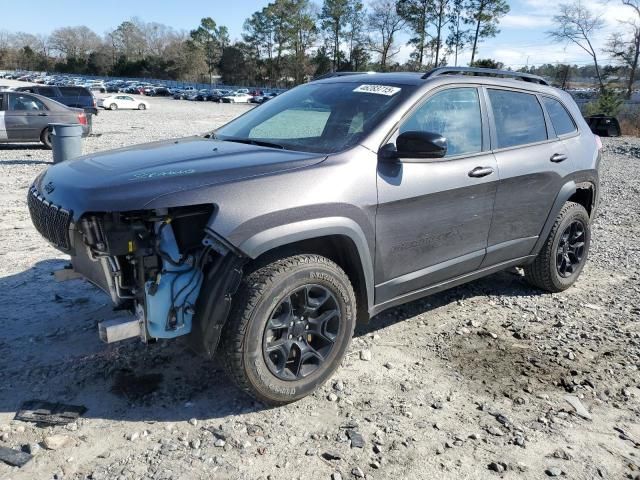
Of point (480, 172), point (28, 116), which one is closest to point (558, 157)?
point (480, 172)

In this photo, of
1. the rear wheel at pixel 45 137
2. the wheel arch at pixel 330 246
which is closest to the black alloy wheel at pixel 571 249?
the wheel arch at pixel 330 246

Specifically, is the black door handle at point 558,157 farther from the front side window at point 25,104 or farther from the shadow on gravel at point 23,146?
the shadow on gravel at point 23,146

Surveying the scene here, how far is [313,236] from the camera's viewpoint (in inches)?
120

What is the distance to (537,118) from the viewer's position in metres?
4.68

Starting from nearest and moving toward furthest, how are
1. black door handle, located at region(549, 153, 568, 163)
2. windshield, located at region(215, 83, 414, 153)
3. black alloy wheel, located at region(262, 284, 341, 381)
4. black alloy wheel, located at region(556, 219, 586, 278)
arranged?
1. black alloy wheel, located at region(262, 284, 341, 381)
2. windshield, located at region(215, 83, 414, 153)
3. black door handle, located at region(549, 153, 568, 163)
4. black alloy wheel, located at region(556, 219, 586, 278)

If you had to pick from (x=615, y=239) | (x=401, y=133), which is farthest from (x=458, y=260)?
(x=615, y=239)

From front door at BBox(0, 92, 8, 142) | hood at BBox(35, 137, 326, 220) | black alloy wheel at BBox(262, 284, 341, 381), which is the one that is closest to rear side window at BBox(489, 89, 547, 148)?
hood at BBox(35, 137, 326, 220)

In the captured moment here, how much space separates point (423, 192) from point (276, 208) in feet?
3.67

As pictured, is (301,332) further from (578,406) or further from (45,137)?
(45,137)

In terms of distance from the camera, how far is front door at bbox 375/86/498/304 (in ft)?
11.3

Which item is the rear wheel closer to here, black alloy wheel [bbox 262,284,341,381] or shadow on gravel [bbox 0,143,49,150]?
shadow on gravel [bbox 0,143,49,150]

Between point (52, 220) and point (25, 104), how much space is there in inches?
510

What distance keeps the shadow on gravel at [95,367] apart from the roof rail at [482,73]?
196 cm

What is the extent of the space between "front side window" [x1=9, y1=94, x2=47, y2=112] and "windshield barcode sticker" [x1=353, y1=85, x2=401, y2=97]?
41.8ft
